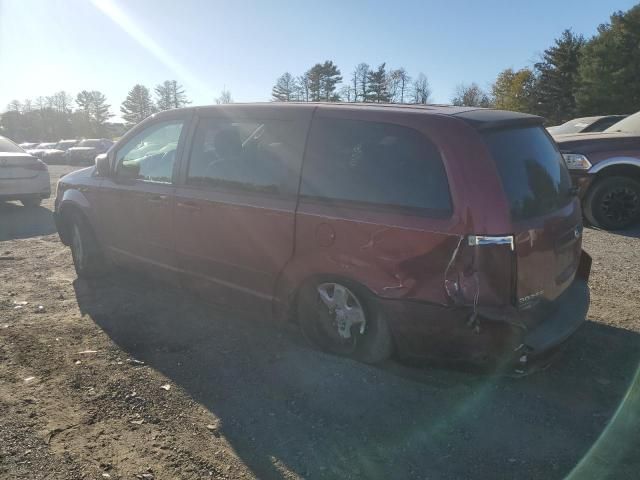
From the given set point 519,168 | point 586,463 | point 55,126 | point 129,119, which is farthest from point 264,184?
point 129,119

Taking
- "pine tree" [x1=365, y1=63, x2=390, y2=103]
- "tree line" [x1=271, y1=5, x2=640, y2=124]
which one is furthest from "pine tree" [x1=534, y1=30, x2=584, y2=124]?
"pine tree" [x1=365, y1=63, x2=390, y2=103]

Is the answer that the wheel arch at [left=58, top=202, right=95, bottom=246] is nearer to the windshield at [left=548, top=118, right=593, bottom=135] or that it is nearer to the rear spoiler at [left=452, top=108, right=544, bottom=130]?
the rear spoiler at [left=452, top=108, right=544, bottom=130]

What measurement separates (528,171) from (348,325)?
1.49 m

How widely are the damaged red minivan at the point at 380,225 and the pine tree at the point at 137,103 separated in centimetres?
9832

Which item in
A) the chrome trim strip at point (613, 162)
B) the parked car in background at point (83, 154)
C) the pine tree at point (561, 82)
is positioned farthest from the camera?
the pine tree at point (561, 82)

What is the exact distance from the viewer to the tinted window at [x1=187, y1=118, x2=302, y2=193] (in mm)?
3504

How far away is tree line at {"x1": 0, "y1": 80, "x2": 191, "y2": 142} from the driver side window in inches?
3109

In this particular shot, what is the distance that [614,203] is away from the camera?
24.1ft

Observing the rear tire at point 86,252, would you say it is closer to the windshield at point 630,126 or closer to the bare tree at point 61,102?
the windshield at point 630,126


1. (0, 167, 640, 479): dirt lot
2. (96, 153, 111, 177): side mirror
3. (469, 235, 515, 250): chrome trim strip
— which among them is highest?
(96, 153, 111, 177): side mirror

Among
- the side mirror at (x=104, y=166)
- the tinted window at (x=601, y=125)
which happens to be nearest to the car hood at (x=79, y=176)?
the side mirror at (x=104, y=166)

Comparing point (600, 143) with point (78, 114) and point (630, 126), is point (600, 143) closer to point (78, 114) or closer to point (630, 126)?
point (630, 126)

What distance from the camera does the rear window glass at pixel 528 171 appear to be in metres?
2.82

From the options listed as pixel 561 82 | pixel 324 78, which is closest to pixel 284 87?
A: pixel 324 78
